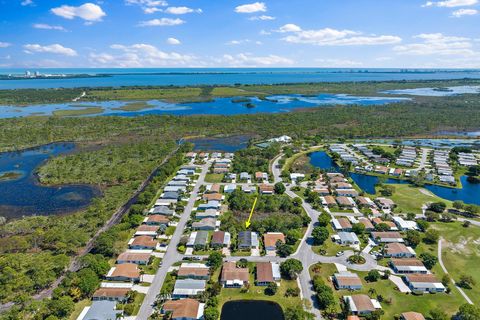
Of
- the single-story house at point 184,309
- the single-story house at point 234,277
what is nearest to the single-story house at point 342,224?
the single-story house at point 234,277

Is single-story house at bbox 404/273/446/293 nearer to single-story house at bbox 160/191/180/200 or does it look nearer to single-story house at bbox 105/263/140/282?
single-story house at bbox 105/263/140/282

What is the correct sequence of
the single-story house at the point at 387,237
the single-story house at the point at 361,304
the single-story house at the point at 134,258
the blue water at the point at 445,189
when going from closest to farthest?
the single-story house at the point at 361,304
the single-story house at the point at 134,258
the single-story house at the point at 387,237
the blue water at the point at 445,189

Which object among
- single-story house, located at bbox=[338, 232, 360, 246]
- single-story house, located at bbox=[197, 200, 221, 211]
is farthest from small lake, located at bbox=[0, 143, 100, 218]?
single-story house, located at bbox=[338, 232, 360, 246]

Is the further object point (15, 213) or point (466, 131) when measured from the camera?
point (466, 131)

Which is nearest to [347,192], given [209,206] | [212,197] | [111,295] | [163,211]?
[212,197]

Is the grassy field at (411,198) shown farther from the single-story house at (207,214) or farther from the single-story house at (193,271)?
the single-story house at (193,271)

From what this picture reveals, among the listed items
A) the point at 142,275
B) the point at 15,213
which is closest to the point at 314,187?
the point at 142,275

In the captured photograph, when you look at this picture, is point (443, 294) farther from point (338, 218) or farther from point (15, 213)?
point (15, 213)
